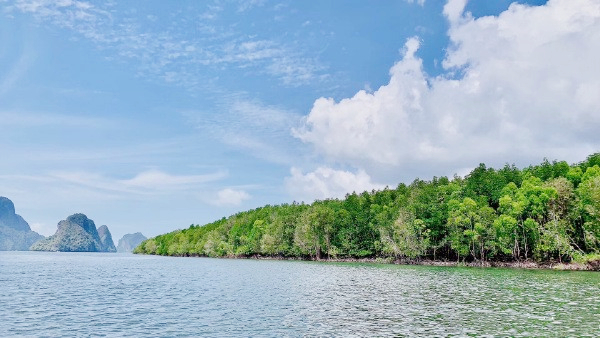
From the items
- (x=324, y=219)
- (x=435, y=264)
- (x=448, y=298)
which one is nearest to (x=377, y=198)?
(x=324, y=219)

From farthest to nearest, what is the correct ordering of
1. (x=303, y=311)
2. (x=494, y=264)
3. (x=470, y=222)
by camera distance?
(x=470, y=222), (x=494, y=264), (x=303, y=311)

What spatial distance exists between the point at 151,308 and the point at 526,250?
317 feet

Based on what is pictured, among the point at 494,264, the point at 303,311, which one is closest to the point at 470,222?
the point at 494,264

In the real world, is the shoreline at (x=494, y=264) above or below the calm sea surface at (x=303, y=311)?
below

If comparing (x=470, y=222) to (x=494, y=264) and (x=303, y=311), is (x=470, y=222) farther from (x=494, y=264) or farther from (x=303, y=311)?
(x=303, y=311)

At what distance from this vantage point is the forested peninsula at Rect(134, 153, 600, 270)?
9925 centimetres

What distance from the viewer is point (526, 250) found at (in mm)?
105500

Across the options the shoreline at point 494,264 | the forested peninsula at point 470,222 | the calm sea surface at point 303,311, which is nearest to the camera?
the calm sea surface at point 303,311

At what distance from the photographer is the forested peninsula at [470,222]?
326 feet

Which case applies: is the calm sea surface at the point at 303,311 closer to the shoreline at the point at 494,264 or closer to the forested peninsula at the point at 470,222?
the shoreline at the point at 494,264

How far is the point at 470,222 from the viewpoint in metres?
115

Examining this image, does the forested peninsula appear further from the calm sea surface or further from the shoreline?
the calm sea surface

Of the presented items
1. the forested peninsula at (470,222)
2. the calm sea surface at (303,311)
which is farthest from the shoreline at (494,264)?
the calm sea surface at (303,311)

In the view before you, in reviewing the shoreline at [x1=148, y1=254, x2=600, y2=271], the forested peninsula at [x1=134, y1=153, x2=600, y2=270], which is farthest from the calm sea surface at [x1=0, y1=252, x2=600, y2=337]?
the forested peninsula at [x1=134, y1=153, x2=600, y2=270]
